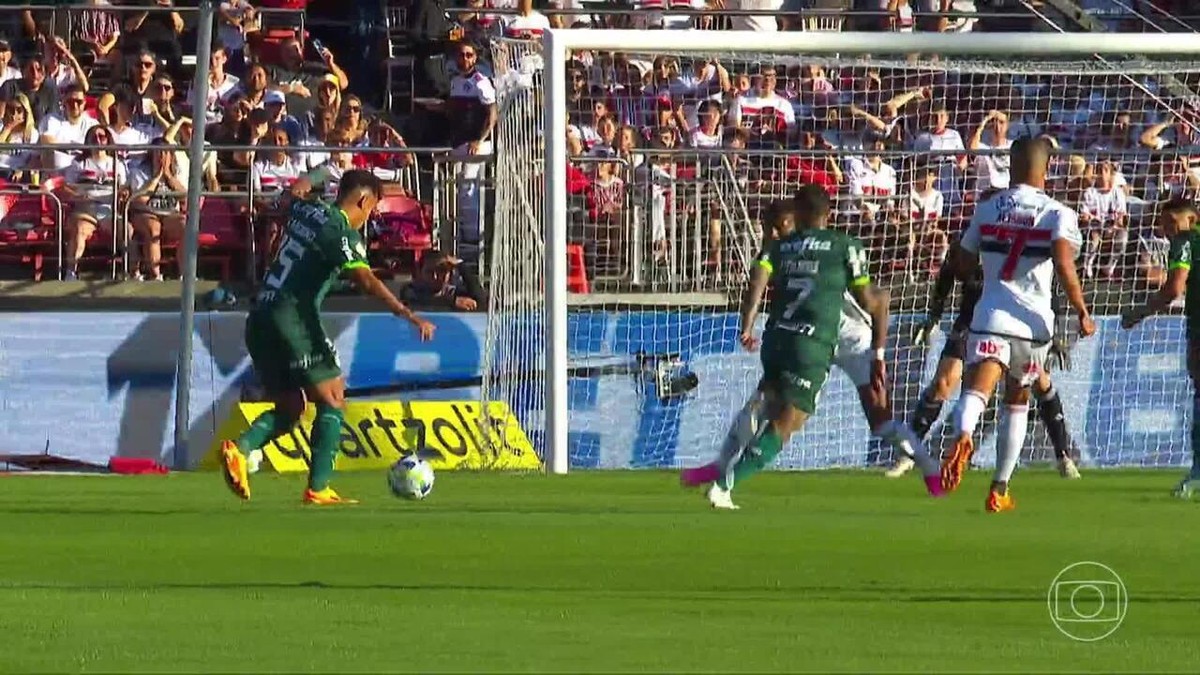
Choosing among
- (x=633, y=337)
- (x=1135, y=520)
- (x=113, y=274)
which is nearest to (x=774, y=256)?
(x=1135, y=520)

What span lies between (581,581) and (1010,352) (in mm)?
4699

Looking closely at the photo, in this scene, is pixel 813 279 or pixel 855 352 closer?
pixel 813 279

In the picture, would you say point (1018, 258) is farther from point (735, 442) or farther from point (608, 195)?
point (608, 195)

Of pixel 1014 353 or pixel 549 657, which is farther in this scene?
pixel 1014 353

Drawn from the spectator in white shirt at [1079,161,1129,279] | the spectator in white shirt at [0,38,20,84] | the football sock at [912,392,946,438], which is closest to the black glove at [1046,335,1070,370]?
the spectator in white shirt at [1079,161,1129,279]

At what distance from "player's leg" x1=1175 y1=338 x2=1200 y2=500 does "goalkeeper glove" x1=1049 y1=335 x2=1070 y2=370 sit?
11.8ft

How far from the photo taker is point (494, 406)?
20.8m

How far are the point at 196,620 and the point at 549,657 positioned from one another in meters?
1.71

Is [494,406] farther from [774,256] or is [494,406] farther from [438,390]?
[774,256]

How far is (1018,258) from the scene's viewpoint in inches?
564

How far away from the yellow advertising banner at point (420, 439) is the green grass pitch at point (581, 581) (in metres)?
3.85

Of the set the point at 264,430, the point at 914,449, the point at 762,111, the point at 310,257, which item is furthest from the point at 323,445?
the point at 762,111

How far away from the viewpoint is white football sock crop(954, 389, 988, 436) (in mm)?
13930

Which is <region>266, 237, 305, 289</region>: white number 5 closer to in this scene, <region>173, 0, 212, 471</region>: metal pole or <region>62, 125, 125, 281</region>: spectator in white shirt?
<region>173, 0, 212, 471</region>: metal pole
